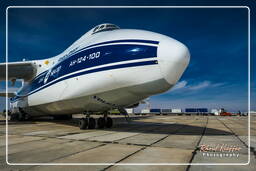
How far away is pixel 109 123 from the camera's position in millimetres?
13141

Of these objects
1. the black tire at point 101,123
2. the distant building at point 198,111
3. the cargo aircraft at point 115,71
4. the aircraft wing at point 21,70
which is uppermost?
the aircraft wing at point 21,70

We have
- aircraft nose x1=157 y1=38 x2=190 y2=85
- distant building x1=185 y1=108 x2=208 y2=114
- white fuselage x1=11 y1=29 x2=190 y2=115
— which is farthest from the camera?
distant building x1=185 y1=108 x2=208 y2=114

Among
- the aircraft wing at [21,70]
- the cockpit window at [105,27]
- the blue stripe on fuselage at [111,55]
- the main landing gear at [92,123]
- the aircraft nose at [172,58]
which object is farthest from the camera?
the aircraft wing at [21,70]

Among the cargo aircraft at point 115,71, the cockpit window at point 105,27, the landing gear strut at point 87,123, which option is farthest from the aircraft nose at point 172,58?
the landing gear strut at point 87,123

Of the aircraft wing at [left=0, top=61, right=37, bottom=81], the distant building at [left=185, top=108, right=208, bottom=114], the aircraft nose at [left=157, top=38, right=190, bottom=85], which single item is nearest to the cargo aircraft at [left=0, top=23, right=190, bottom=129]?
the aircraft nose at [left=157, top=38, right=190, bottom=85]

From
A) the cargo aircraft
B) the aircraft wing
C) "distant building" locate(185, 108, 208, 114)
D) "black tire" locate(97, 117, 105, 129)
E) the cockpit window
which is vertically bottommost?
"distant building" locate(185, 108, 208, 114)

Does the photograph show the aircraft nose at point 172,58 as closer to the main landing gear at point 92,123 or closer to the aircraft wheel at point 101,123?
the main landing gear at point 92,123

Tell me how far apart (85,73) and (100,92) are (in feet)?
4.22

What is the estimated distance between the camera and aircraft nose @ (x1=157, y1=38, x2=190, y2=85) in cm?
773

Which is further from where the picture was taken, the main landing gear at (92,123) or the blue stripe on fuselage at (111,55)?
the main landing gear at (92,123)

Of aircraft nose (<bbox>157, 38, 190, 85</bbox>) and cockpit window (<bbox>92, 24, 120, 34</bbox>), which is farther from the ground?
cockpit window (<bbox>92, 24, 120, 34</bbox>)

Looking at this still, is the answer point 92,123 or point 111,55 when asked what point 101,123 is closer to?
point 92,123

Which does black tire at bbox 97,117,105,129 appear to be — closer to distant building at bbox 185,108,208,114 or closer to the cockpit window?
the cockpit window

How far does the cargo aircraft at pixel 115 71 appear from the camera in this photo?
7.97m
